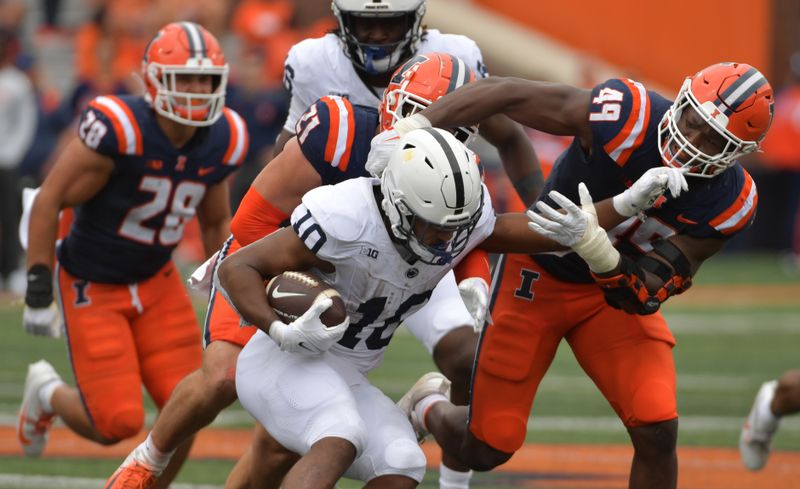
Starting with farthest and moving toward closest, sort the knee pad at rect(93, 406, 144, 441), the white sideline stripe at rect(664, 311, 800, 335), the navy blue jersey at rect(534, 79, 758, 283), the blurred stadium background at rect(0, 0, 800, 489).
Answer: the white sideline stripe at rect(664, 311, 800, 335), the blurred stadium background at rect(0, 0, 800, 489), the knee pad at rect(93, 406, 144, 441), the navy blue jersey at rect(534, 79, 758, 283)

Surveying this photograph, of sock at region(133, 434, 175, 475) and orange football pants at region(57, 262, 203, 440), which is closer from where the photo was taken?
sock at region(133, 434, 175, 475)

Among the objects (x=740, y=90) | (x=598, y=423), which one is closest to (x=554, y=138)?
(x=598, y=423)

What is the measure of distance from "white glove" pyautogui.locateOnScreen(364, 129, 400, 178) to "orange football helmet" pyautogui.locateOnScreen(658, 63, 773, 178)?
908mm

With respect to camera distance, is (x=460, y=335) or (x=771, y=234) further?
(x=771, y=234)

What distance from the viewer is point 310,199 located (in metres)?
4.41

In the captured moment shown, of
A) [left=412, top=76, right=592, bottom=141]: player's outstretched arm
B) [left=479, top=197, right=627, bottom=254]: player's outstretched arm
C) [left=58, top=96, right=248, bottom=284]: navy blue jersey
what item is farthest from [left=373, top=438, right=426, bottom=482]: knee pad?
[left=58, top=96, right=248, bottom=284]: navy blue jersey

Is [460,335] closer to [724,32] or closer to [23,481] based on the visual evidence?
[23,481]

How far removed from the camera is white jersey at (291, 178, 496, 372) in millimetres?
4367

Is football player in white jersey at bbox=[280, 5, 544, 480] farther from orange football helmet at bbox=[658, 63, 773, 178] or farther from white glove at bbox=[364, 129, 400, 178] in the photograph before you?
orange football helmet at bbox=[658, 63, 773, 178]

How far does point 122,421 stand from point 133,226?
80 cm

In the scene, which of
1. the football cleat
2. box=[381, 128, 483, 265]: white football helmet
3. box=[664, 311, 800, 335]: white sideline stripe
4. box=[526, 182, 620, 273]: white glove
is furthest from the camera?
box=[664, 311, 800, 335]: white sideline stripe

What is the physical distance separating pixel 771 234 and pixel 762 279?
225 centimetres

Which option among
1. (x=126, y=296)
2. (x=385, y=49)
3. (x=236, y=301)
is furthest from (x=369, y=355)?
(x=126, y=296)

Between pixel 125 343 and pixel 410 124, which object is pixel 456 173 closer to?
pixel 410 124
